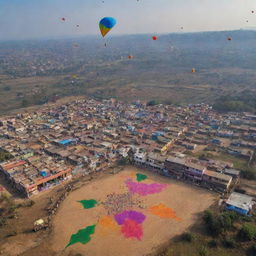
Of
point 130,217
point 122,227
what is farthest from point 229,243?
point 122,227

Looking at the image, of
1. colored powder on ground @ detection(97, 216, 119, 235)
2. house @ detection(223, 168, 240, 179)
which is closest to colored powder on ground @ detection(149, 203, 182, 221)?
colored powder on ground @ detection(97, 216, 119, 235)

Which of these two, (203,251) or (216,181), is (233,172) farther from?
(203,251)

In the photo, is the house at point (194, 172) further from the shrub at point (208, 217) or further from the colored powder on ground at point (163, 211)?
the shrub at point (208, 217)

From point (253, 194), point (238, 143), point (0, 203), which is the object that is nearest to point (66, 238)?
point (0, 203)

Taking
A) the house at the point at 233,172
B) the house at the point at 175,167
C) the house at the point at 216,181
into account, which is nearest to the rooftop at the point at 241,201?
the house at the point at 216,181

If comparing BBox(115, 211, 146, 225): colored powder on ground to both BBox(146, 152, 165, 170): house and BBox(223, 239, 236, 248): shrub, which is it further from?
BBox(146, 152, 165, 170): house

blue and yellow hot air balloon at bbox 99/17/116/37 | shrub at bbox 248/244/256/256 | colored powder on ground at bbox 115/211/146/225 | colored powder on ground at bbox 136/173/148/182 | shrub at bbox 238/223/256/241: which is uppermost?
blue and yellow hot air balloon at bbox 99/17/116/37

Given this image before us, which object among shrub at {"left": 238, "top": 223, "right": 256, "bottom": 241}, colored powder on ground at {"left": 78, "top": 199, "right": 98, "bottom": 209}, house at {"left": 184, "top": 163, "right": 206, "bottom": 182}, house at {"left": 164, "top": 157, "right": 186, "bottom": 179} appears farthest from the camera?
house at {"left": 164, "top": 157, "right": 186, "bottom": 179}
